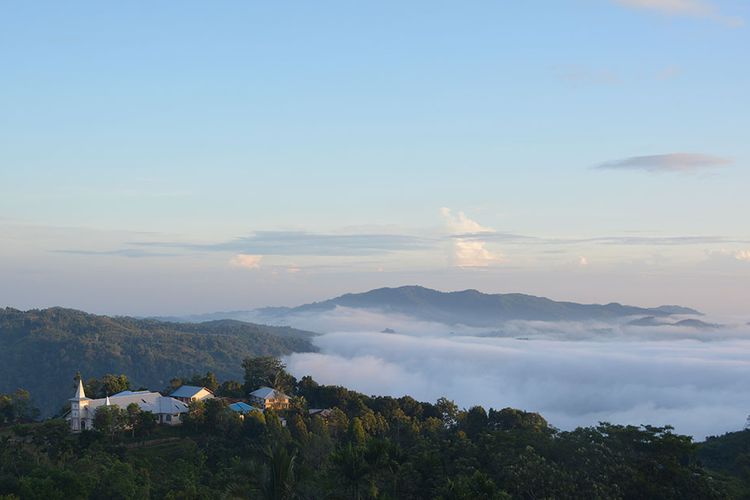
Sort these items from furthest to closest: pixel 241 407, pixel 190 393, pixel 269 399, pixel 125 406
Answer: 1. pixel 190 393
2. pixel 269 399
3. pixel 241 407
4. pixel 125 406

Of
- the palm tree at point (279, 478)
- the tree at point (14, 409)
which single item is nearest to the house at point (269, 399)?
the tree at point (14, 409)

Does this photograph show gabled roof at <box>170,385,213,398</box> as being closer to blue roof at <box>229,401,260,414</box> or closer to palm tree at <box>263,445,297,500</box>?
blue roof at <box>229,401,260,414</box>

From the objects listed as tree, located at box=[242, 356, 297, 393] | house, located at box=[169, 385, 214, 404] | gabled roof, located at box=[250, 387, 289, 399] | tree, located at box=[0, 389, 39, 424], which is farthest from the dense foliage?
tree, located at box=[242, 356, 297, 393]

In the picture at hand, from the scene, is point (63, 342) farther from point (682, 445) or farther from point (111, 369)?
point (682, 445)

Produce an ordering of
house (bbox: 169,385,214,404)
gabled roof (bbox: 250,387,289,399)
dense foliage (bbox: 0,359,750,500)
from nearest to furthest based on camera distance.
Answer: dense foliage (bbox: 0,359,750,500) → house (bbox: 169,385,214,404) → gabled roof (bbox: 250,387,289,399)

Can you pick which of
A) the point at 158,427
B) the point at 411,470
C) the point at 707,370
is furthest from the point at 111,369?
the point at 411,470

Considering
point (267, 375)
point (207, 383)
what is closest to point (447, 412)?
point (267, 375)

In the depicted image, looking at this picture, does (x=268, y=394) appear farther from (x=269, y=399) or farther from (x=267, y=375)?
(x=267, y=375)
